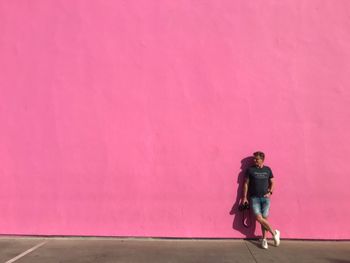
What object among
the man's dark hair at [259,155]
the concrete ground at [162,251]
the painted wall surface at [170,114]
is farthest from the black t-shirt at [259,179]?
the concrete ground at [162,251]

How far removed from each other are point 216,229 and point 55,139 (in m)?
3.39

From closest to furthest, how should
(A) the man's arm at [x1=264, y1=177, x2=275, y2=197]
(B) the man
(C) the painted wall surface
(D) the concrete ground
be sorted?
(D) the concrete ground
(B) the man
(A) the man's arm at [x1=264, y1=177, x2=275, y2=197]
(C) the painted wall surface

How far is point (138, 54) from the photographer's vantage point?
8375 millimetres

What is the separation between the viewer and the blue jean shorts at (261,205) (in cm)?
789

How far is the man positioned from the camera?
786cm

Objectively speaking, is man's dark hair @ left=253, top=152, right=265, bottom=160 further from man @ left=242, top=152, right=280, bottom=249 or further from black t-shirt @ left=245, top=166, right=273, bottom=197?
black t-shirt @ left=245, top=166, right=273, bottom=197

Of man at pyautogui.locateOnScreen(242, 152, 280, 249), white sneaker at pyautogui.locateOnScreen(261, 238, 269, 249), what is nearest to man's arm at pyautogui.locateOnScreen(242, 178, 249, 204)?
man at pyautogui.locateOnScreen(242, 152, 280, 249)

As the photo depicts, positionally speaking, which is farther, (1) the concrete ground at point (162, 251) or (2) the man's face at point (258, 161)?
(2) the man's face at point (258, 161)

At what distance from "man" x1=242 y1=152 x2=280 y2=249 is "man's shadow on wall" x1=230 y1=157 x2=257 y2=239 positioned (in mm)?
222

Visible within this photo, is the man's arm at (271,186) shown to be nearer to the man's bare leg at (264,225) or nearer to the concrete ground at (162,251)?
the man's bare leg at (264,225)

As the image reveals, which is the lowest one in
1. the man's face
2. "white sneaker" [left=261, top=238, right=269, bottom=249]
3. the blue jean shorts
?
"white sneaker" [left=261, top=238, right=269, bottom=249]

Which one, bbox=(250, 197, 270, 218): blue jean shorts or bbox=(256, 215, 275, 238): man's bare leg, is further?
bbox=(250, 197, 270, 218): blue jean shorts

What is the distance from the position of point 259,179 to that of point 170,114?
1.96 metres

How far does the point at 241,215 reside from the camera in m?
8.20
